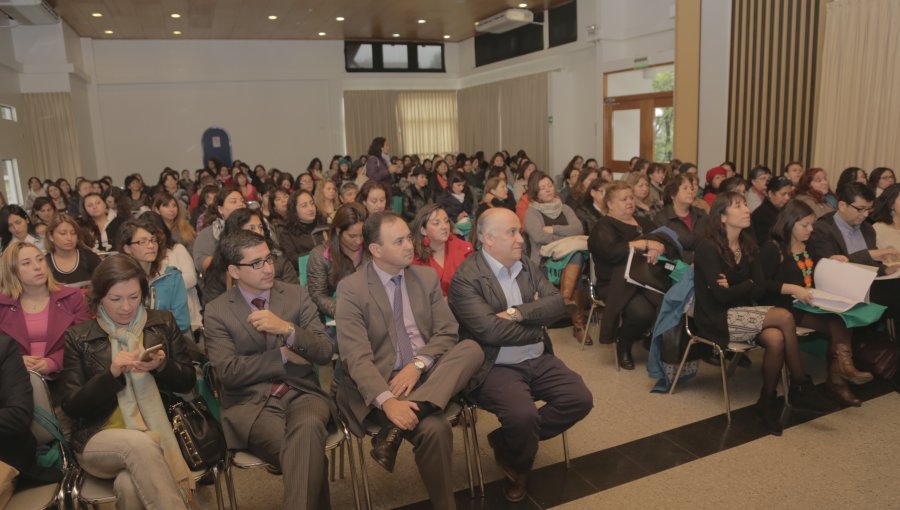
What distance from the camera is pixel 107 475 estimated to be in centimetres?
252

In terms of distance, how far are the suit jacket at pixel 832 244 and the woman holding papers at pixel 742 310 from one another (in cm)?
62

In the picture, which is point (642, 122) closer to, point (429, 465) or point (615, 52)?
point (615, 52)

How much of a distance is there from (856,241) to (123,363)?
4777 millimetres

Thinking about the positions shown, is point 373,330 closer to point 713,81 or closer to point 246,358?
point 246,358

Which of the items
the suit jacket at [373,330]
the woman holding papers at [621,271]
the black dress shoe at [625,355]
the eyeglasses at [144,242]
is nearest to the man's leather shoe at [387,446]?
the suit jacket at [373,330]

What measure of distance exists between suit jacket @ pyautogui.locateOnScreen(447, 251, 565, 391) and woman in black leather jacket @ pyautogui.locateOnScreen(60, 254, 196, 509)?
1338 mm

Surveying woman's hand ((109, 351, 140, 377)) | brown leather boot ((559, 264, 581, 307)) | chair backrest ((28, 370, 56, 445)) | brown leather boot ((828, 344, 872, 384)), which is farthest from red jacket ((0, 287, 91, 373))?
brown leather boot ((828, 344, 872, 384))

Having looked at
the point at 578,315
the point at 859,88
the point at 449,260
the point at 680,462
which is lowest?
the point at 680,462

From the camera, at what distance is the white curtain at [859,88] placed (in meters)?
7.07

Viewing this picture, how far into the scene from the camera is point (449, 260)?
14.0ft

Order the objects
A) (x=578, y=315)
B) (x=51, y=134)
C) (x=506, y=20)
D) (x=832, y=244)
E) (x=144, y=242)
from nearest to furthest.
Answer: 1. (x=144, y=242)
2. (x=832, y=244)
3. (x=578, y=315)
4. (x=51, y=134)
5. (x=506, y=20)

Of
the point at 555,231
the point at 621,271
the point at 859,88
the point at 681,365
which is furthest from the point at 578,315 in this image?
the point at 859,88

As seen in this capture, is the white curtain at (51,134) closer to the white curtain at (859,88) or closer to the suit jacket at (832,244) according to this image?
the suit jacket at (832,244)

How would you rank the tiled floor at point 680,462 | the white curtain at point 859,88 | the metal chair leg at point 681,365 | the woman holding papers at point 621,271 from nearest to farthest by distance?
the tiled floor at point 680,462 → the metal chair leg at point 681,365 → the woman holding papers at point 621,271 → the white curtain at point 859,88
